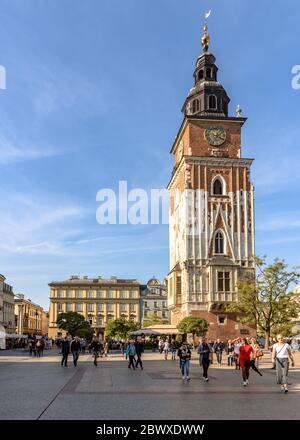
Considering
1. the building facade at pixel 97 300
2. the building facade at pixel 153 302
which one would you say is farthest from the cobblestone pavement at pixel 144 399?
the building facade at pixel 153 302

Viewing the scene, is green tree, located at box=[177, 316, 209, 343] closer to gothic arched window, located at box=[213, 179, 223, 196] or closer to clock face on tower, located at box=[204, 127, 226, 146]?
gothic arched window, located at box=[213, 179, 223, 196]

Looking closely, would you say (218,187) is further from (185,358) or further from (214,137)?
(185,358)

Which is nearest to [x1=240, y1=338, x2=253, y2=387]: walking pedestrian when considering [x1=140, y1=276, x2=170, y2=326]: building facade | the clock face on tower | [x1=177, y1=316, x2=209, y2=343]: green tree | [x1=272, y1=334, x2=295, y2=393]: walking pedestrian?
[x1=272, y1=334, x2=295, y2=393]: walking pedestrian

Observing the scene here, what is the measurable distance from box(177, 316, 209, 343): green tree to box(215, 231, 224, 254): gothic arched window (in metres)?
8.87

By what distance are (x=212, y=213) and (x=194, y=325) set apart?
13.6 metres

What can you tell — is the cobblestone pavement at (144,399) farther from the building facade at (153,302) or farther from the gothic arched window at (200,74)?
the building facade at (153,302)

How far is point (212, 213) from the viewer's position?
65.1m

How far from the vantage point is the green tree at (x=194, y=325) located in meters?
58.6

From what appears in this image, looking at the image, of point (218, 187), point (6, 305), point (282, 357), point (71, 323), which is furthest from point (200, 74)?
point (6, 305)
